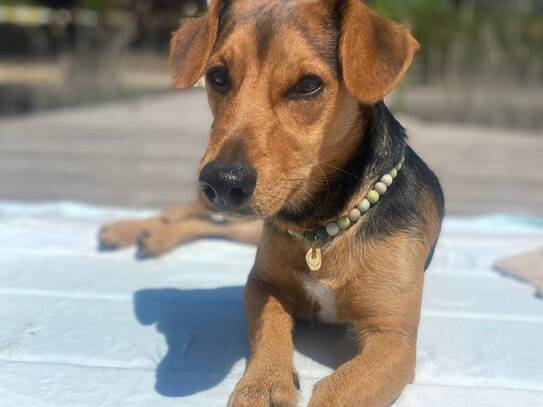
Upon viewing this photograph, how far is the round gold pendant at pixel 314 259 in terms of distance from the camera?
2305mm

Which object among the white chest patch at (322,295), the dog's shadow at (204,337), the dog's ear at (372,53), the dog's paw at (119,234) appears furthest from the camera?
the dog's paw at (119,234)

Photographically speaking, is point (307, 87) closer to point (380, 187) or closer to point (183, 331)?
point (380, 187)

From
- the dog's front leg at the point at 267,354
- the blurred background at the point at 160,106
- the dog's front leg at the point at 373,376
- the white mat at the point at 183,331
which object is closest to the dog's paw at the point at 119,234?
the white mat at the point at 183,331

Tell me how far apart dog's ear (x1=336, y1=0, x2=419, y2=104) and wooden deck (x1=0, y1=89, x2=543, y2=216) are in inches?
133

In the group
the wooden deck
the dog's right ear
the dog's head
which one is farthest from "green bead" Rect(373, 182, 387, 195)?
the wooden deck

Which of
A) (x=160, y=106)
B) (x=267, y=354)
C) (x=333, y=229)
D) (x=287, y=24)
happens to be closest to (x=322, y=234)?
(x=333, y=229)

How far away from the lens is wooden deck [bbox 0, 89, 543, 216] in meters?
5.70

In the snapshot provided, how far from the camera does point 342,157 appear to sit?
2.37 m

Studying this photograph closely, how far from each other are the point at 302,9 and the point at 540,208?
12.5 ft

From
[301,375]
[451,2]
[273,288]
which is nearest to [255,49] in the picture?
[273,288]

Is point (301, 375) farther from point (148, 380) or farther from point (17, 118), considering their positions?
point (17, 118)

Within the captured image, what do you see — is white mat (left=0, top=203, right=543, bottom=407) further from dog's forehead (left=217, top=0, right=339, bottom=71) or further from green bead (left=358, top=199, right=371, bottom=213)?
dog's forehead (left=217, top=0, right=339, bottom=71)

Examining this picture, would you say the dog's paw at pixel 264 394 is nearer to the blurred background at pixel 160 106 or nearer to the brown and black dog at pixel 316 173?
the brown and black dog at pixel 316 173

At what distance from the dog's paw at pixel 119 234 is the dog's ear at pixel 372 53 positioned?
191cm
